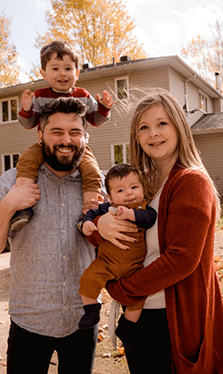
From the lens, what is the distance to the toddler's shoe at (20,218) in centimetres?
230

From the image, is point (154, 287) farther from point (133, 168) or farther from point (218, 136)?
point (218, 136)

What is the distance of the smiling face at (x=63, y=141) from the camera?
2.50m

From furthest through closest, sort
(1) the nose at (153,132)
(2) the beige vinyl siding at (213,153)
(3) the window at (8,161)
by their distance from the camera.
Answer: (3) the window at (8,161) < (2) the beige vinyl siding at (213,153) < (1) the nose at (153,132)

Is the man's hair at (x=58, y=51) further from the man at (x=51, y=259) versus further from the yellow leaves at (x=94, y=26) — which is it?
the yellow leaves at (x=94, y=26)

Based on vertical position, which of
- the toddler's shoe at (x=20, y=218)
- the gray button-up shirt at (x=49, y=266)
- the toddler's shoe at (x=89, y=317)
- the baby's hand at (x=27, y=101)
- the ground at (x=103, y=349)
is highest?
the baby's hand at (x=27, y=101)

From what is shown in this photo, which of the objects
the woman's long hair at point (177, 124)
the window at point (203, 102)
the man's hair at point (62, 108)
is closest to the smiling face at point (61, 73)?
the man's hair at point (62, 108)

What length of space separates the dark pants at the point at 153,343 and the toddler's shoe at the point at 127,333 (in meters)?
0.06

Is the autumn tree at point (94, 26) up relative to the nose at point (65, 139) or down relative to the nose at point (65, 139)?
up

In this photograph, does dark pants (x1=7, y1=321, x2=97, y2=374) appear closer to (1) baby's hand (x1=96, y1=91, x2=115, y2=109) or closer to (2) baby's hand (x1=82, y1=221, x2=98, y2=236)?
(2) baby's hand (x1=82, y1=221, x2=98, y2=236)

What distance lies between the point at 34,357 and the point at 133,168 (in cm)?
152

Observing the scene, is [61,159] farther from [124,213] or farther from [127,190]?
[124,213]

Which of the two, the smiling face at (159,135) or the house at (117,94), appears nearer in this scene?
the smiling face at (159,135)

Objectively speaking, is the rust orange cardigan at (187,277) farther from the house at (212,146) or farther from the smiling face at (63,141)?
the house at (212,146)

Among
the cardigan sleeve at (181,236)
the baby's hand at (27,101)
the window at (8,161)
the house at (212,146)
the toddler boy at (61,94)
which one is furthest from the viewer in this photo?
the window at (8,161)
